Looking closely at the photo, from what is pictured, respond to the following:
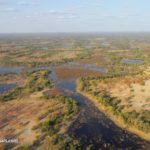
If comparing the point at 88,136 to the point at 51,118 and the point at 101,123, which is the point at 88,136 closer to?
the point at 101,123

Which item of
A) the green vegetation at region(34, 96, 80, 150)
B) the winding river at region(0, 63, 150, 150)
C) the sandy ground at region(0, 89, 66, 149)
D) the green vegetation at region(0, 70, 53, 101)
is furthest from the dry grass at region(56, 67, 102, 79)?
the winding river at region(0, 63, 150, 150)

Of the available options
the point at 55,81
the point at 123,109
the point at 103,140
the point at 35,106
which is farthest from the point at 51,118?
the point at 55,81

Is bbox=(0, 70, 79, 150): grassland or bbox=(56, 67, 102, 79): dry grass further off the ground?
bbox=(0, 70, 79, 150): grassland

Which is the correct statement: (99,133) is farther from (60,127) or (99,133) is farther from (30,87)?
(30,87)

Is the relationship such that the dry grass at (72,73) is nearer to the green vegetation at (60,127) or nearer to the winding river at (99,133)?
the green vegetation at (60,127)

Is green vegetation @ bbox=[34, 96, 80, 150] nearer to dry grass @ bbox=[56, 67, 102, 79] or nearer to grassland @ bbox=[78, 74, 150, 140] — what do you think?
grassland @ bbox=[78, 74, 150, 140]

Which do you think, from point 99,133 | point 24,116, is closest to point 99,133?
point 99,133

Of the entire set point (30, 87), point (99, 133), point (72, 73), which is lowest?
point (72, 73)
